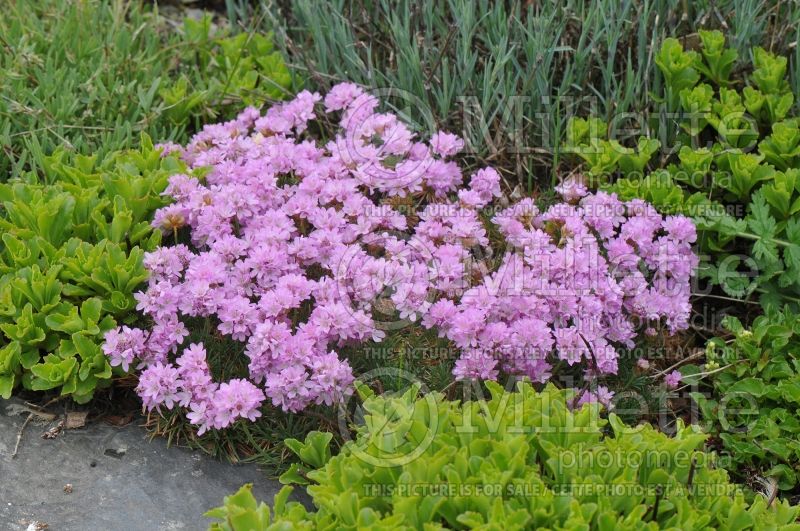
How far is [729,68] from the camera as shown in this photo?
12.7 ft

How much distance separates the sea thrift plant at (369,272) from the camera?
9.41ft

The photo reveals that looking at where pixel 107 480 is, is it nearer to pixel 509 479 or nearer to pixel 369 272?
pixel 369 272

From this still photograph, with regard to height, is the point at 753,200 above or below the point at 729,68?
below

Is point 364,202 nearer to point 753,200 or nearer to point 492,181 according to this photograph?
point 492,181

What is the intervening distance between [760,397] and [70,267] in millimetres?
2269

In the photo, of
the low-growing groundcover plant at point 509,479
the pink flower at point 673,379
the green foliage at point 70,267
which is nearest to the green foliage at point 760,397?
the pink flower at point 673,379

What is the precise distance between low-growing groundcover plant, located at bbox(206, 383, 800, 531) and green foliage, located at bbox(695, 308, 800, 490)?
0.51 m

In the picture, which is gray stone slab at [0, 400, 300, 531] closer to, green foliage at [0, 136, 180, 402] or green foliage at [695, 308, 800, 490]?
green foliage at [0, 136, 180, 402]

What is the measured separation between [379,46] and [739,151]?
1.65m

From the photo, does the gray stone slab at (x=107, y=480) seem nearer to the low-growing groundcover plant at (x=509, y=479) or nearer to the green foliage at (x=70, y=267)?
the green foliage at (x=70, y=267)

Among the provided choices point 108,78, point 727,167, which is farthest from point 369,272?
point 108,78

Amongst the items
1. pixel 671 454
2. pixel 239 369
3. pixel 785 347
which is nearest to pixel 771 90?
pixel 785 347

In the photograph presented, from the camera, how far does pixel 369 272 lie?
3.02 meters

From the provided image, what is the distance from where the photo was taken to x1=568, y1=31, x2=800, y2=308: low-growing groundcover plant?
3.39m
